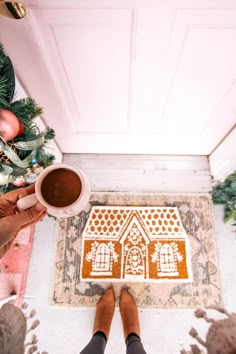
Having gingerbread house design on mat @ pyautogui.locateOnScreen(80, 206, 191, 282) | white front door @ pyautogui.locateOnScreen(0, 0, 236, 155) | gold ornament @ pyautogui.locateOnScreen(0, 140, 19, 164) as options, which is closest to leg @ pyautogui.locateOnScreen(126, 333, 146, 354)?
gingerbread house design on mat @ pyautogui.locateOnScreen(80, 206, 191, 282)

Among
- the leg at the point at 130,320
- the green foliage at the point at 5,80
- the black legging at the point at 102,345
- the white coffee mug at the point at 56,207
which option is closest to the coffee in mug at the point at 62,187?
the white coffee mug at the point at 56,207

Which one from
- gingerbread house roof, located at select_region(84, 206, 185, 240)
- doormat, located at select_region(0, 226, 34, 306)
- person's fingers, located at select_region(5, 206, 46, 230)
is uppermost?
gingerbread house roof, located at select_region(84, 206, 185, 240)

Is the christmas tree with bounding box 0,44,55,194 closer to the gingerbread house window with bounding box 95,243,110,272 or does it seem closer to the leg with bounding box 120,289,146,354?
the gingerbread house window with bounding box 95,243,110,272

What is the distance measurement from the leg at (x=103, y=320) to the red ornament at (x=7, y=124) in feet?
3.85

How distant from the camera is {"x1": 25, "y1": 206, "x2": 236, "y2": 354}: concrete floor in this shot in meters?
Result: 1.59

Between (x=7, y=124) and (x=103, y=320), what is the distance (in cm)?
135

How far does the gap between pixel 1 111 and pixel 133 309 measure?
1.43 m

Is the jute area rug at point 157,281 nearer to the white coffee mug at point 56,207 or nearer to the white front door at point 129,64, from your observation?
the white front door at point 129,64

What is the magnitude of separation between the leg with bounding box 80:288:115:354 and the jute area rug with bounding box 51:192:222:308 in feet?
0.24

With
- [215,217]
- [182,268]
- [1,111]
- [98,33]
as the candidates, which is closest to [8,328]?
[1,111]

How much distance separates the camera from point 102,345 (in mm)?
1297

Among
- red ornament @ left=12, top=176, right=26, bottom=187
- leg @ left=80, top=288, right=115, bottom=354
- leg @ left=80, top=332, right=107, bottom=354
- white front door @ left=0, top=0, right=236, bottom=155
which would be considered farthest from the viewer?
leg @ left=80, top=288, right=115, bottom=354

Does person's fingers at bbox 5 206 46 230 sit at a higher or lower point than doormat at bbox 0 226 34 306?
higher

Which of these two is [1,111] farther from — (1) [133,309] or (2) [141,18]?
(1) [133,309]
